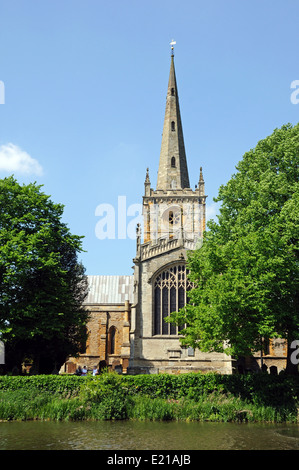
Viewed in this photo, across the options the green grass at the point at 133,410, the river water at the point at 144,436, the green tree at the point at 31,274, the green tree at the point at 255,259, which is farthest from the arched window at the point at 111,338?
the river water at the point at 144,436

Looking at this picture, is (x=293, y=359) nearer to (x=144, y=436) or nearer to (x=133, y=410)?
(x=133, y=410)

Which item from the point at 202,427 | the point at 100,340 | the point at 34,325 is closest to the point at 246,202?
the point at 202,427

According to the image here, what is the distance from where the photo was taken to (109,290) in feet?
163

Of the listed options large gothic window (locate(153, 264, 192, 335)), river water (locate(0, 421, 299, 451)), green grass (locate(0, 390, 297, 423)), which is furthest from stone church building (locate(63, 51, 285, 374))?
river water (locate(0, 421, 299, 451))

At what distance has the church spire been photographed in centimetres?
4500

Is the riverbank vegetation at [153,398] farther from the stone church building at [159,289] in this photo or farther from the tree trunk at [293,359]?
the stone church building at [159,289]

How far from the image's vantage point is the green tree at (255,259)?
1888 centimetres

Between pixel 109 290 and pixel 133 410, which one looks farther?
pixel 109 290

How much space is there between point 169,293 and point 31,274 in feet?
40.3

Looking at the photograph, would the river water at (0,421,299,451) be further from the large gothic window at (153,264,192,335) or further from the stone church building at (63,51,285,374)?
the large gothic window at (153,264,192,335)

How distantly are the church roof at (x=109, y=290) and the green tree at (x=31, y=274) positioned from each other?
1966 cm

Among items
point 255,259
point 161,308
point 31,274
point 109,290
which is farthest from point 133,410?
point 109,290

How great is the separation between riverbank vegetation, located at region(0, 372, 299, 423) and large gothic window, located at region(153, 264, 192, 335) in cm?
1137

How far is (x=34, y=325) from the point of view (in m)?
24.3
